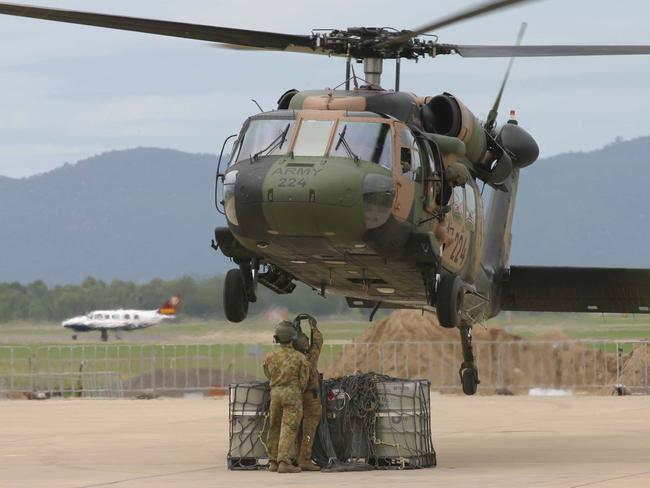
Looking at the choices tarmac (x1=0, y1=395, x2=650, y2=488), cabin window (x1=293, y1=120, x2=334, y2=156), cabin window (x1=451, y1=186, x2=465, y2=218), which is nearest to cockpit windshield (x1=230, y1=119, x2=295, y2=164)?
cabin window (x1=293, y1=120, x2=334, y2=156)

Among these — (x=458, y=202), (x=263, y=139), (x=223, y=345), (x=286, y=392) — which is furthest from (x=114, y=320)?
(x=286, y=392)

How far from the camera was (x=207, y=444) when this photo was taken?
20.1m

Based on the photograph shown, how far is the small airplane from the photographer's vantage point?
44.2 meters

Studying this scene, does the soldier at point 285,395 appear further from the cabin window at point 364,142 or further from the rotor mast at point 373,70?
the rotor mast at point 373,70

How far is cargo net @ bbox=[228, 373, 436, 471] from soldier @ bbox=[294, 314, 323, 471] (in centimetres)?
22

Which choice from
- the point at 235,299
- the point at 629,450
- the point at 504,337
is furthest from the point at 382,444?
the point at 504,337

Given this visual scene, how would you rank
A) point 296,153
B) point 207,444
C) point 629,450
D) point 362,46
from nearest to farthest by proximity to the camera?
point 296,153 → point 362,46 → point 629,450 → point 207,444

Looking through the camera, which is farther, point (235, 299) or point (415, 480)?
point (235, 299)

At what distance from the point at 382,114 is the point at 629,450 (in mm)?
5296

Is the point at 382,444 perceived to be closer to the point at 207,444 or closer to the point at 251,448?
the point at 251,448

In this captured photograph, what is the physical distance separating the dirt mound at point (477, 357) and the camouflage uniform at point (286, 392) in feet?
56.9

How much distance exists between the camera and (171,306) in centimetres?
4375

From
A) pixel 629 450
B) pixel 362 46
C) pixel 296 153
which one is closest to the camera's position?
pixel 296 153

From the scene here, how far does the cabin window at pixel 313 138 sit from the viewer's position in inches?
611
